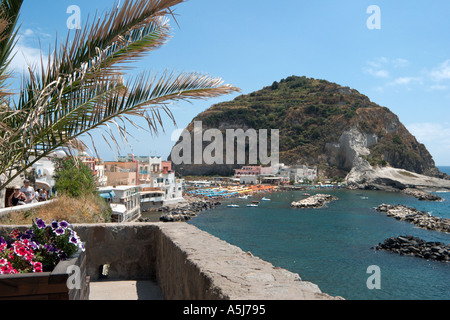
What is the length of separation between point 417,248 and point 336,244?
657 centimetres

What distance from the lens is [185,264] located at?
2973mm

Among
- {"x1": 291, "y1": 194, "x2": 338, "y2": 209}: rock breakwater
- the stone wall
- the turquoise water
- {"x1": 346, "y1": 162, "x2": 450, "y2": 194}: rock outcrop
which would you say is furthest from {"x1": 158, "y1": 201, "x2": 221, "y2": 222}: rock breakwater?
{"x1": 346, "y1": 162, "x2": 450, "y2": 194}: rock outcrop

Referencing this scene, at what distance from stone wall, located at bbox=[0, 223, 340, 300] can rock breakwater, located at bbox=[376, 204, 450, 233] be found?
41.0 meters

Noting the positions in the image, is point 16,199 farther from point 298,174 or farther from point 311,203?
point 298,174

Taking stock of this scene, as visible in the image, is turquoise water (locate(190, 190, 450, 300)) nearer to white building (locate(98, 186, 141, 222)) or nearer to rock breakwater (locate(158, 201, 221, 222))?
rock breakwater (locate(158, 201, 221, 222))

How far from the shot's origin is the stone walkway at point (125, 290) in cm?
421

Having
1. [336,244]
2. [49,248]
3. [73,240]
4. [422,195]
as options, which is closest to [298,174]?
[422,195]

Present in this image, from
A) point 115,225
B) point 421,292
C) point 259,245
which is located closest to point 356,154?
point 259,245

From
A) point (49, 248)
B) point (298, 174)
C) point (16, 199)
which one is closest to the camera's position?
point (49, 248)

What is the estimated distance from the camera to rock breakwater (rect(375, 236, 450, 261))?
26625mm
